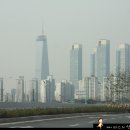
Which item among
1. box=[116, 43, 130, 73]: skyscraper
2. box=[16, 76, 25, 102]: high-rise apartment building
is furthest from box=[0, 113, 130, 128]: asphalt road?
box=[116, 43, 130, 73]: skyscraper

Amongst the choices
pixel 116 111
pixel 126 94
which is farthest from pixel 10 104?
pixel 126 94

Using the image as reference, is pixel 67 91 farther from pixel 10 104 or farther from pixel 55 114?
pixel 55 114

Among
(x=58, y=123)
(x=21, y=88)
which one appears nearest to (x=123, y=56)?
(x=21, y=88)

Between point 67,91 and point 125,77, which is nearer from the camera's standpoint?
point 125,77

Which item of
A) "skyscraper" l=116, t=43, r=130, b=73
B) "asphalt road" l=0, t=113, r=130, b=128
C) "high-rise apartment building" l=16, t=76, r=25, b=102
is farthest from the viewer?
"skyscraper" l=116, t=43, r=130, b=73

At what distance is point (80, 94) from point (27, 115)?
14116cm

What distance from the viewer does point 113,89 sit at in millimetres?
78812

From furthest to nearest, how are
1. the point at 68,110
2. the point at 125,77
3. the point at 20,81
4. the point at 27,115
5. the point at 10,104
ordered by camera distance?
the point at 20,81, the point at 125,77, the point at 10,104, the point at 68,110, the point at 27,115

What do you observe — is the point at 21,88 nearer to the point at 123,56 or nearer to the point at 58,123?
the point at 123,56

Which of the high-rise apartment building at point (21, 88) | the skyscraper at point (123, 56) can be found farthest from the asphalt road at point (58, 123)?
the skyscraper at point (123, 56)

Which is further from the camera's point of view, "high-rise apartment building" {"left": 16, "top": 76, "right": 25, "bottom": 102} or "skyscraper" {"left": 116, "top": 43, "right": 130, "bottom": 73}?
"skyscraper" {"left": 116, "top": 43, "right": 130, "bottom": 73}

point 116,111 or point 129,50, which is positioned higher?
point 129,50

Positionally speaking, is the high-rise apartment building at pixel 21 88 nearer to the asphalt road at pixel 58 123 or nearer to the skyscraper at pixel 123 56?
the skyscraper at pixel 123 56

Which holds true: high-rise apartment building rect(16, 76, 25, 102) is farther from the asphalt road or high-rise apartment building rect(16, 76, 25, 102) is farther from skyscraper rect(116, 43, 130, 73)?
the asphalt road
